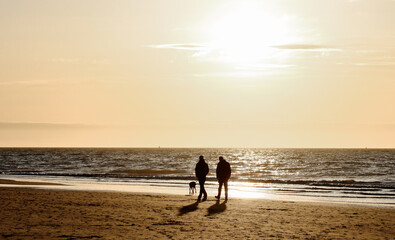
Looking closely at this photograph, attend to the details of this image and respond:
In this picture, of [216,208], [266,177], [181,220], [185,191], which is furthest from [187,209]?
[266,177]

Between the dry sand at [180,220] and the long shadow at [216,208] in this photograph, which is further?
the long shadow at [216,208]

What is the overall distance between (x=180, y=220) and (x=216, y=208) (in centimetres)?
372

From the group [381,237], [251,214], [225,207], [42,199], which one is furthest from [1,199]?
[381,237]

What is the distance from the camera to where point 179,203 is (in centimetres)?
2023

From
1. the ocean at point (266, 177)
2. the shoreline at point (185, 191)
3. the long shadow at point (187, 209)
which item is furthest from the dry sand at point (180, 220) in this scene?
the ocean at point (266, 177)

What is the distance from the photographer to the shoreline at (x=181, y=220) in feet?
41.3

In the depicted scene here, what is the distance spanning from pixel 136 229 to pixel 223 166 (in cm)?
940

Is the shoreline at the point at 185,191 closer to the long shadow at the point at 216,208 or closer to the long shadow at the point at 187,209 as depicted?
the long shadow at the point at 216,208

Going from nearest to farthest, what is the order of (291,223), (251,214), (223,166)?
(291,223)
(251,214)
(223,166)

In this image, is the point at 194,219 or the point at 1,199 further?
the point at 1,199

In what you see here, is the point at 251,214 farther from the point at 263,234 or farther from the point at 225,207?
the point at 263,234

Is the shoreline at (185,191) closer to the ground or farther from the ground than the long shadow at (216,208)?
closer to the ground

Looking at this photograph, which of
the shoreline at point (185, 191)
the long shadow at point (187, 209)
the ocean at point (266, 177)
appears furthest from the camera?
the ocean at point (266, 177)

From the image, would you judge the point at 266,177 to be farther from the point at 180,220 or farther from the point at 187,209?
the point at 180,220
